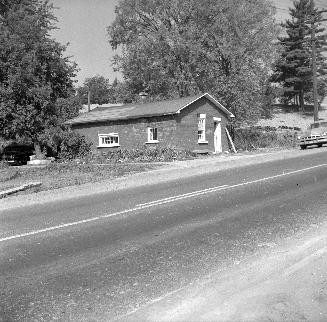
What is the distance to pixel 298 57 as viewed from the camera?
66.3 meters

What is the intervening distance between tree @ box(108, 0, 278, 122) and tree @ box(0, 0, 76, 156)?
36.8ft

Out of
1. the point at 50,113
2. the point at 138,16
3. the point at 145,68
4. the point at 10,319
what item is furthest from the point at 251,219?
the point at 138,16

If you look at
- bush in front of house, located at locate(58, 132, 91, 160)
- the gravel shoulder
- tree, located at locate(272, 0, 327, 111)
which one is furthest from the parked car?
tree, located at locate(272, 0, 327, 111)

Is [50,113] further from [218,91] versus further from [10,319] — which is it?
[10,319]

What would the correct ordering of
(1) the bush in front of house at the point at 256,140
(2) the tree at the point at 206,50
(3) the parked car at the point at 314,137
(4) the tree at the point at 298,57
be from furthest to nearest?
(4) the tree at the point at 298,57, (2) the tree at the point at 206,50, (1) the bush in front of house at the point at 256,140, (3) the parked car at the point at 314,137

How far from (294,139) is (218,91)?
7.25 meters

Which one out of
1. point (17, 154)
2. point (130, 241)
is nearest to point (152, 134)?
point (17, 154)

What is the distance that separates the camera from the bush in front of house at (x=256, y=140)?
3572 cm

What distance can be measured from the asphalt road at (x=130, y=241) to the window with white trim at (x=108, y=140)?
18.6 m

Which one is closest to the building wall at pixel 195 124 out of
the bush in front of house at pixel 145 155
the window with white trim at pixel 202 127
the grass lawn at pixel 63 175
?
the window with white trim at pixel 202 127

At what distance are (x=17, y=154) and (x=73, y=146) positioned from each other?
15.0 feet

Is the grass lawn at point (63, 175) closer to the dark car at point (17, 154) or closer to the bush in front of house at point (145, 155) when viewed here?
the bush in front of house at point (145, 155)

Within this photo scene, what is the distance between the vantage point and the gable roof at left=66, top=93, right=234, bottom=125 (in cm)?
2933

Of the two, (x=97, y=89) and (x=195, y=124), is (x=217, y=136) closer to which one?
(x=195, y=124)
